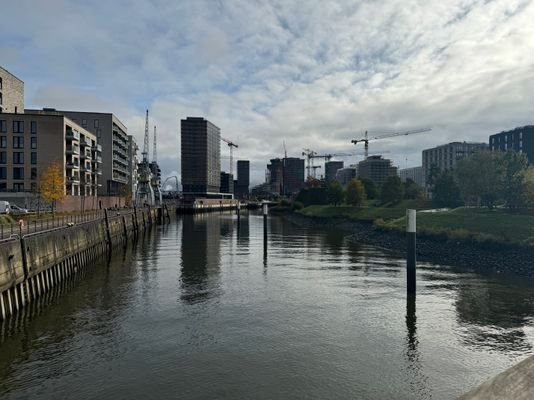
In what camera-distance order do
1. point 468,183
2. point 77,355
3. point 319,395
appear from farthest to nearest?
point 468,183 → point 77,355 → point 319,395

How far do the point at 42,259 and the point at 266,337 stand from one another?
74.4 ft

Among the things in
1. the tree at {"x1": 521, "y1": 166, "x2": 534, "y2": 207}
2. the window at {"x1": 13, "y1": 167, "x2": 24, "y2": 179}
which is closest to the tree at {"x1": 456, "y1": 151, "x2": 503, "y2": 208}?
the tree at {"x1": 521, "y1": 166, "x2": 534, "y2": 207}

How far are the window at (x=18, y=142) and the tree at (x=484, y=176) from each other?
389 ft

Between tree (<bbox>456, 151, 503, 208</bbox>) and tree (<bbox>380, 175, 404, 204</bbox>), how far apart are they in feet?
130

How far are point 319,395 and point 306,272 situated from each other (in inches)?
1073

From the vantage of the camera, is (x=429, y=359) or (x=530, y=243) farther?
(x=530, y=243)

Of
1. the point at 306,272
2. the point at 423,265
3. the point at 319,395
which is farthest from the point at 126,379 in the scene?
the point at 423,265

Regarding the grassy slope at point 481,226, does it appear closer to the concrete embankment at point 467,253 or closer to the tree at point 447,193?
the concrete embankment at point 467,253

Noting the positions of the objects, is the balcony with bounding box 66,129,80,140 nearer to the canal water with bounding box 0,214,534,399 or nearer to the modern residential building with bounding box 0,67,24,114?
the modern residential building with bounding box 0,67,24,114

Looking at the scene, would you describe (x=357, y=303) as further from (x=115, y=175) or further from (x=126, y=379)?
(x=115, y=175)

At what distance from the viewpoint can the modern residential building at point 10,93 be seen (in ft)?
423

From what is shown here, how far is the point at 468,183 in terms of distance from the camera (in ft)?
292

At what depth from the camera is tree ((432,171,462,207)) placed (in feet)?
408

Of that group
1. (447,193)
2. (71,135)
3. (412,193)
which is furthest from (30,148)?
(412,193)
